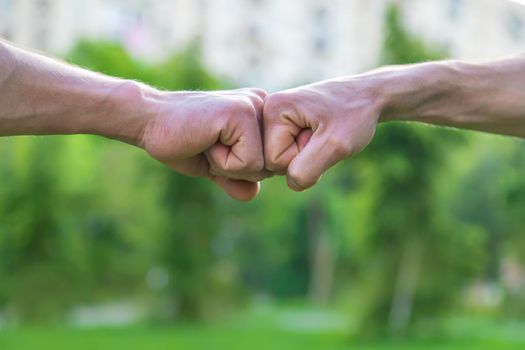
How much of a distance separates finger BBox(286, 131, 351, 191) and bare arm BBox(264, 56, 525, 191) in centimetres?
5

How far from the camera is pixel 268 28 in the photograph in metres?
38.7

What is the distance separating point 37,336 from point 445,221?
6991 mm

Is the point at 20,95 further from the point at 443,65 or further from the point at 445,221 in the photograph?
the point at 445,221

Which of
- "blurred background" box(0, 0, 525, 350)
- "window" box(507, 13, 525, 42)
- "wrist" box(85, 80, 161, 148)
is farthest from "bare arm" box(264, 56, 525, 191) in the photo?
"window" box(507, 13, 525, 42)

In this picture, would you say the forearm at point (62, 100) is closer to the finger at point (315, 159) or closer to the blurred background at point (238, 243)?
the finger at point (315, 159)

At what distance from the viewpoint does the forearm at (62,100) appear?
6.30ft

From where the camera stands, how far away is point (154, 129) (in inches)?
80.4

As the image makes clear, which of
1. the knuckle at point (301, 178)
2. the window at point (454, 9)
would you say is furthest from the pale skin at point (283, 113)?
the window at point (454, 9)

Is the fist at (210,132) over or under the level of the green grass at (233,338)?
over

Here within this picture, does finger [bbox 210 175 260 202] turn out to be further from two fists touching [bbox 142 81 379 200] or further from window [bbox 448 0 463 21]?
window [bbox 448 0 463 21]

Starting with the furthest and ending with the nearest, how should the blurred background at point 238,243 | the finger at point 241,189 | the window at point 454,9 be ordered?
the window at point 454,9
the blurred background at point 238,243
the finger at point 241,189

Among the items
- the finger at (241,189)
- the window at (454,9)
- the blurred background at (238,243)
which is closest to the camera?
the finger at (241,189)

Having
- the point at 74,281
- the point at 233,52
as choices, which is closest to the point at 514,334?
the point at 74,281

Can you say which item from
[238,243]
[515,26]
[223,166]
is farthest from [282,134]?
[515,26]
